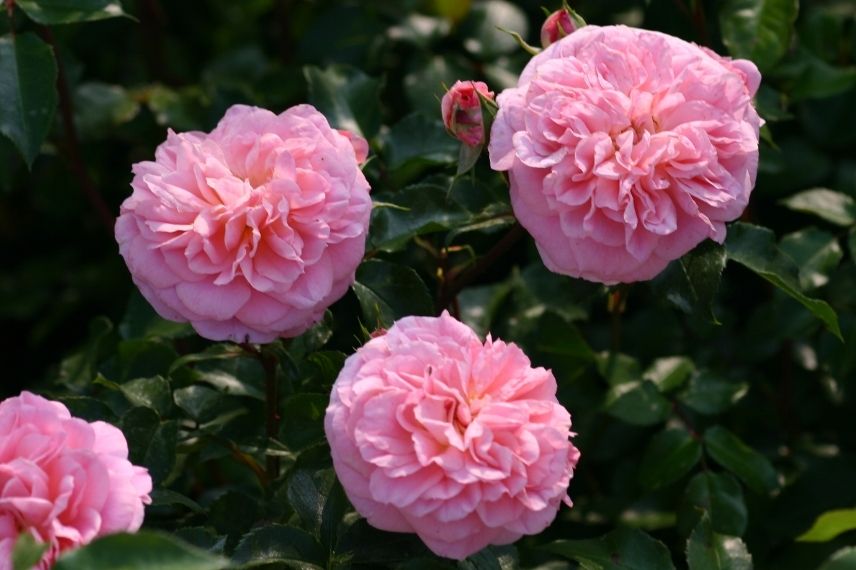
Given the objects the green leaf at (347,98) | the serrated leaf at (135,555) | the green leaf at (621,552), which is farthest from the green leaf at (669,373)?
the serrated leaf at (135,555)

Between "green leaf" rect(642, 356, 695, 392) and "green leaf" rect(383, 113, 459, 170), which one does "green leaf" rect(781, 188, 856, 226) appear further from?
"green leaf" rect(383, 113, 459, 170)

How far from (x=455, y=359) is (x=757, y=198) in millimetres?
1169

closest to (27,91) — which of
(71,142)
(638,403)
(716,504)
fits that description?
(71,142)

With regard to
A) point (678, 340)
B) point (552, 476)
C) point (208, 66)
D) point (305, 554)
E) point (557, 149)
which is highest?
point (557, 149)

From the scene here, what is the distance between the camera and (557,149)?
3.82ft

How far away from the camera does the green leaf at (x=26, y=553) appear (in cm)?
87

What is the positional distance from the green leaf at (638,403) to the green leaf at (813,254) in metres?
0.23

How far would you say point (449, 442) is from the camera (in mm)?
1032

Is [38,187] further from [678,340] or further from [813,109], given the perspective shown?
[813,109]

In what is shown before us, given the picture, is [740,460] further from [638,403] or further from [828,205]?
[828,205]

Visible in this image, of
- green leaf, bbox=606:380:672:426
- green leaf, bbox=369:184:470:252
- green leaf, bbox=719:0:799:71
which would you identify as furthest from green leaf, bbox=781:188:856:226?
green leaf, bbox=369:184:470:252

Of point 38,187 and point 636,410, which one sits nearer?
point 636,410

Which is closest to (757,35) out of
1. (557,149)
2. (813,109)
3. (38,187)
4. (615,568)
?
(813,109)

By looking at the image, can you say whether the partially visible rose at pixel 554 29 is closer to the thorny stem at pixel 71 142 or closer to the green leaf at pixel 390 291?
the green leaf at pixel 390 291
